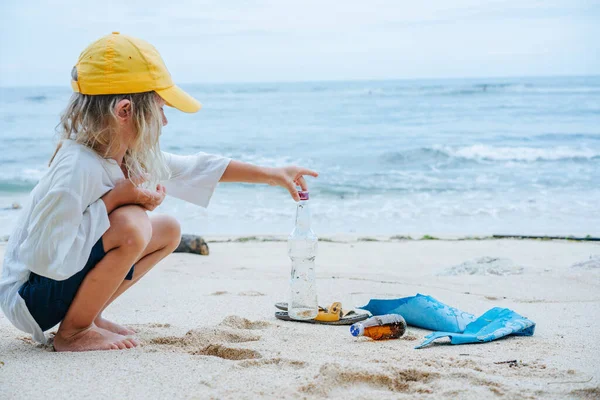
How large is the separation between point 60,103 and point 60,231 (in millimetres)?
30328

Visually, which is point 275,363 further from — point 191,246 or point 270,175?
point 191,246

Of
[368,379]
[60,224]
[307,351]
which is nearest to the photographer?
[368,379]

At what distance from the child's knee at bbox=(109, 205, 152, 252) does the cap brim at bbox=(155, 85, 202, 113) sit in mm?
438

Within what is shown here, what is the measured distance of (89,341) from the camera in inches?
104

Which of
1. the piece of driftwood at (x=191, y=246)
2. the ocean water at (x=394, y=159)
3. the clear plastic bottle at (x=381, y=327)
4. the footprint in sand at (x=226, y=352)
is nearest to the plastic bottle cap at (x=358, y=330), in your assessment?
the clear plastic bottle at (x=381, y=327)

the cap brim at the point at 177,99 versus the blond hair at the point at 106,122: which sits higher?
the cap brim at the point at 177,99

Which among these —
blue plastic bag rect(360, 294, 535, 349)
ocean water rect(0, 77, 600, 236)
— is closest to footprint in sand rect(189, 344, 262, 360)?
blue plastic bag rect(360, 294, 535, 349)

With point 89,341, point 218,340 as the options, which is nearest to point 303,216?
point 218,340

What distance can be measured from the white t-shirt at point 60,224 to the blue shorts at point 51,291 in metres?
0.03

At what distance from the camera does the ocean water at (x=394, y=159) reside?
854 centimetres

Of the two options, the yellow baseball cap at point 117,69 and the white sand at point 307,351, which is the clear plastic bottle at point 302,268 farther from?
the yellow baseball cap at point 117,69

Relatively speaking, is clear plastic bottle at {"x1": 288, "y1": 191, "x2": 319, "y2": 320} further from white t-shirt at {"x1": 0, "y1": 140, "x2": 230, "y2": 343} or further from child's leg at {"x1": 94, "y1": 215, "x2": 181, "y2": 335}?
white t-shirt at {"x1": 0, "y1": 140, "x2": 230, "y2": 343}

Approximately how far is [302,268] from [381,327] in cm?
76

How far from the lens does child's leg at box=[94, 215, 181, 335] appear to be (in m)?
2.92
